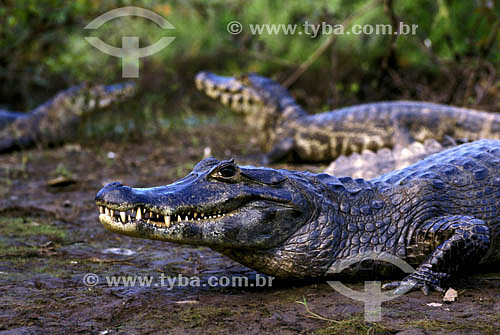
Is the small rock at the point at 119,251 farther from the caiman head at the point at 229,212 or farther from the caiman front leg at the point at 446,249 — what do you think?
the caiman front leg at the point at 446,249

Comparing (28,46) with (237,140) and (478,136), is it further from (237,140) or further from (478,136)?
(478,136)

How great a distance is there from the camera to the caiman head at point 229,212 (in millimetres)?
2852

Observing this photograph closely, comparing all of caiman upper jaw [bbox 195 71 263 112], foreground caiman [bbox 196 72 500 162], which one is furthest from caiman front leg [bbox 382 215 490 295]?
caiman upper jaw [bbox 195 71 263 112]

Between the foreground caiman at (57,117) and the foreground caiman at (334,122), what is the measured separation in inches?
64.2

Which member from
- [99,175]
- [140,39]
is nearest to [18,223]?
[99,175]

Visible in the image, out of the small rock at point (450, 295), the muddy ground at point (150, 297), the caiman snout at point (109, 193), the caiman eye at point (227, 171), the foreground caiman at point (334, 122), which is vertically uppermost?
the foreground caiman at point (334, 122)

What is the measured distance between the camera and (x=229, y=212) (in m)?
3.00

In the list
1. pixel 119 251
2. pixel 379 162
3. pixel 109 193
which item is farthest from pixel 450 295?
pixel 379 162

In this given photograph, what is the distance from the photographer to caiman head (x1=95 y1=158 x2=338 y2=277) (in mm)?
2852

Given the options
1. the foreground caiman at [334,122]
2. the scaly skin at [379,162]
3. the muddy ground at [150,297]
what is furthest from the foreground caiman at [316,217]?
the foreground caiman at [334,122]

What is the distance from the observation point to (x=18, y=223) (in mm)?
4633

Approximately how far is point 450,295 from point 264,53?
8.77 m

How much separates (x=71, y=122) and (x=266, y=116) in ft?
10.6

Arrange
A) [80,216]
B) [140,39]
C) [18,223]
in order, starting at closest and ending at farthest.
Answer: [18,223]
[80,216]
[140,39]
